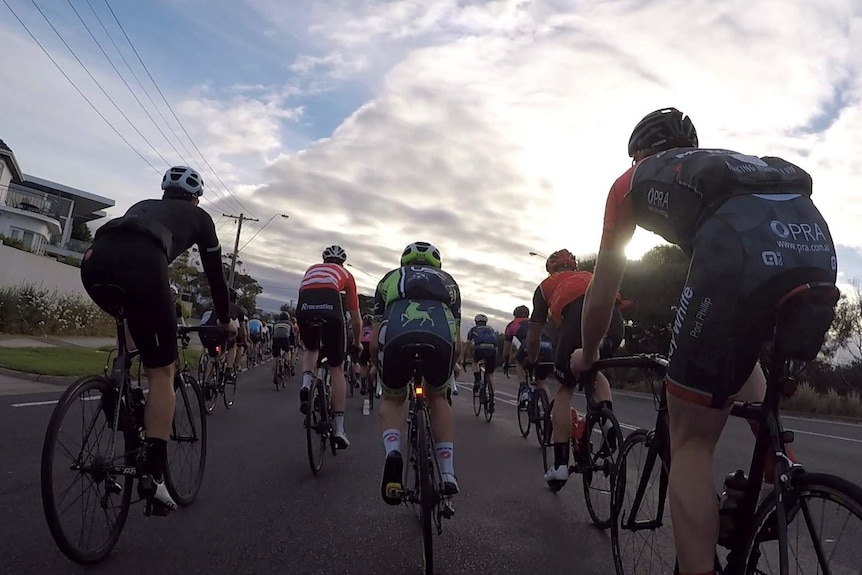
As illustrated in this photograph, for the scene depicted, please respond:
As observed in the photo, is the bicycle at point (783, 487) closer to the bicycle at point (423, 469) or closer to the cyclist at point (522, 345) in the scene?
the bicycle at point (423, 469)

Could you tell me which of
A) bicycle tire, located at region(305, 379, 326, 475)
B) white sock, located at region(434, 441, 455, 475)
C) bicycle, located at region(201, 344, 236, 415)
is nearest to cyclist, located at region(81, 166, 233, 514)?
white sock, located at region(434, 441, 455, 475)

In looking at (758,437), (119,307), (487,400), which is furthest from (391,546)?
(487,400)

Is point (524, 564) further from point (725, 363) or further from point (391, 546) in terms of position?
point (725, 363)

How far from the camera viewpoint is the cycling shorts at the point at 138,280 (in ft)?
10.6

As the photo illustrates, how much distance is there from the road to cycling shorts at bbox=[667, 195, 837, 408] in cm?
200

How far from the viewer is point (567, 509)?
16.3 ft

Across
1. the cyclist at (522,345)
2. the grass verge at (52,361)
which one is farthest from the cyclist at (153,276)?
the grass verge at (52,361)

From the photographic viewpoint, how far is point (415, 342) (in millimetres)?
3889

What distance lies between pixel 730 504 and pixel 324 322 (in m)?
4.77

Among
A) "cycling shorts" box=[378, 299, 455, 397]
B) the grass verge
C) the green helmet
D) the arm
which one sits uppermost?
the green helmet

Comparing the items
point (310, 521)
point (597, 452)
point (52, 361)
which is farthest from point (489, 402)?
point (52, 361)

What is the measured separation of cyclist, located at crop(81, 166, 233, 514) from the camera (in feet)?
10.7

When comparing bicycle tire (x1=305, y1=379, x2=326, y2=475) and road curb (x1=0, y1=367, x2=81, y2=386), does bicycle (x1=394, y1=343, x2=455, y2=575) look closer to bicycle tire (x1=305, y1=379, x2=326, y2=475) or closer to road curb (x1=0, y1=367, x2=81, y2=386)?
bicycle tire (x1=305, y1=379, x2=326, y2=475)

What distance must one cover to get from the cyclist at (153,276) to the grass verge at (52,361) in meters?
6.28
